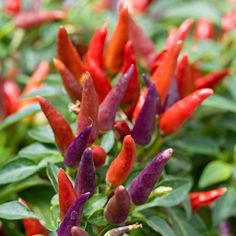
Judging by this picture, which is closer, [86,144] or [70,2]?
[86,144]

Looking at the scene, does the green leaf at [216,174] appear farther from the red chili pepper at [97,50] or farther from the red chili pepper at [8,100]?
the red chili pepper at [8,100]

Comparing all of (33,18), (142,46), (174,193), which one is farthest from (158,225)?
(33,18)

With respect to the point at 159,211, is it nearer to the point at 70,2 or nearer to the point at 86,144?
the point at 86,144

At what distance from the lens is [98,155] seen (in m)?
1.13

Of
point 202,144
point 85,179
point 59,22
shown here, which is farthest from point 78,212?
point 59,22

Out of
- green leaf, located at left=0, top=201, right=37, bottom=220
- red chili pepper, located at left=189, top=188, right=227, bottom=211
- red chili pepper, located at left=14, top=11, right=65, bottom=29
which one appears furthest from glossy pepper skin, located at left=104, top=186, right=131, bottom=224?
red chili pepper, located at left=14, top=11, right=65, bottom=29

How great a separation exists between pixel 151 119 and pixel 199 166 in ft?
1.56

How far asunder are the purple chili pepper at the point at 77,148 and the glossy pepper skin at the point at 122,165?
6cm

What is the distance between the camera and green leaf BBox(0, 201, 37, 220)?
1.08 m

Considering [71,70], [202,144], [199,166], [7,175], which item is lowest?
[199,166]

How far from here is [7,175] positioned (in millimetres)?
1207

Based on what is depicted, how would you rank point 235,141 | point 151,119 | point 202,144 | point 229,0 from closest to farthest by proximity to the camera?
point 151,119 → point 202,144 → point 235,141 → point 229,0

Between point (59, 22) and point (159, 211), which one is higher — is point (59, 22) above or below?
above

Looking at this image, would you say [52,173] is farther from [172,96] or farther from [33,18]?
[33,18]
